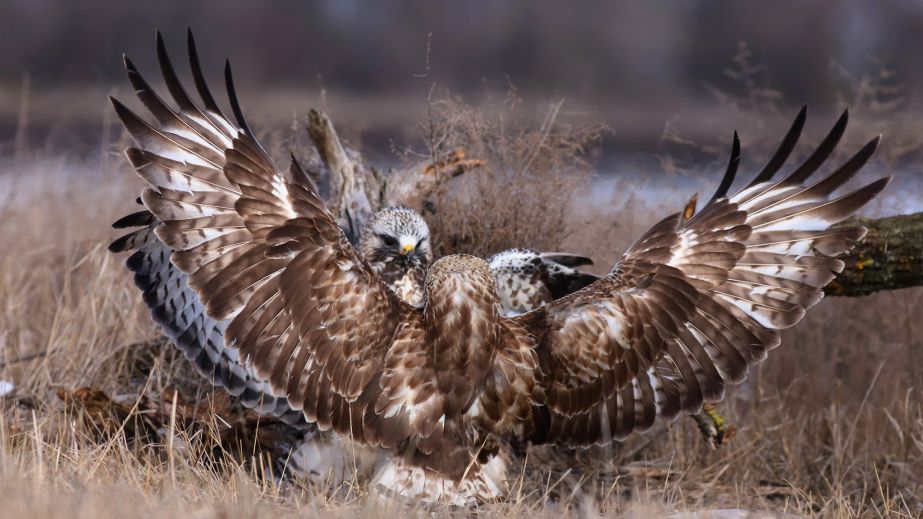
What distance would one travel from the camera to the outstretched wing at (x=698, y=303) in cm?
369

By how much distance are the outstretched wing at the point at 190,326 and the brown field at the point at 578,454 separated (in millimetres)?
232

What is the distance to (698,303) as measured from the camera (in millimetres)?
3775

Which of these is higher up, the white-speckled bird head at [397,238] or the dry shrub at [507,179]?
the dry shrub at [507,179]

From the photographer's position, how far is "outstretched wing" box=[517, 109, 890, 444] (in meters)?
3.69

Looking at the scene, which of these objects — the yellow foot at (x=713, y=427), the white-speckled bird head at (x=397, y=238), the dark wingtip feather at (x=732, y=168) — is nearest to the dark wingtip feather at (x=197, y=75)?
→ the white-speckled bird head at (x=397, y=238)

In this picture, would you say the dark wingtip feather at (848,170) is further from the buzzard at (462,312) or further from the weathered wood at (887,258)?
the weathered wood at (887,258)

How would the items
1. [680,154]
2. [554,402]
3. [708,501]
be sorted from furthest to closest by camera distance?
1. [680,154]
2. [708,501]
3. [554,402]

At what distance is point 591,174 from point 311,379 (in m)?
1.95

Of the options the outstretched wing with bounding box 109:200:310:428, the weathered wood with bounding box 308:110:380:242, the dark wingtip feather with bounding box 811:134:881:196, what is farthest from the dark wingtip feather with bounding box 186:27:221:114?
the dark wingtip feather with bounding box 811:134:881:196

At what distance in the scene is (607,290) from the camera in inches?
144

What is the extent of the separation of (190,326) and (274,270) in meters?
0.54

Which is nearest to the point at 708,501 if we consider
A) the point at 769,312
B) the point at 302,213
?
the point at 769,312

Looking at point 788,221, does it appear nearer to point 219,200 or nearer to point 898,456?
point 898,456

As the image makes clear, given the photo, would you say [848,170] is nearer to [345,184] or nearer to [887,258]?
[887,258]
